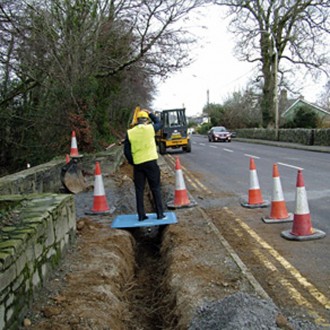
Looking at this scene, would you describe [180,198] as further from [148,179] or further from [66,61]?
[66,61]

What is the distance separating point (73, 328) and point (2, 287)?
69 cm

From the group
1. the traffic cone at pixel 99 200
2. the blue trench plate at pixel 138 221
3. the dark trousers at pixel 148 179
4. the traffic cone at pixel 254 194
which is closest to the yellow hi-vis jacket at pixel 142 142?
the dark trousers at pixel 148 179

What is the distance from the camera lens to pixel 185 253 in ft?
17.2

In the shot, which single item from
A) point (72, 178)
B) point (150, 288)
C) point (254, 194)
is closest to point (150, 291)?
point (150, 288)

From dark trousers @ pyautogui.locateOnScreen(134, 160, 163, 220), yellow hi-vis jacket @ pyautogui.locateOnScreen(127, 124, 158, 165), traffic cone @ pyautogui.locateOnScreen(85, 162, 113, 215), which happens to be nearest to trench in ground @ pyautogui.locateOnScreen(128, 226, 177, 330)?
dark trousers @ pyautogui.locateOnScreen(134, 160, 163, 220)

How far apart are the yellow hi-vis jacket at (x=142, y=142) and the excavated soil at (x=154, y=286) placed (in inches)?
46.9

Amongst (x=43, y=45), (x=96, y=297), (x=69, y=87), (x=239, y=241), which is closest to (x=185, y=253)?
(x=239, y=241)

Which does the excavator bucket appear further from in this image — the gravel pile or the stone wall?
the gravel pile

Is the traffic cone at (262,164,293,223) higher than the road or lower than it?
higher

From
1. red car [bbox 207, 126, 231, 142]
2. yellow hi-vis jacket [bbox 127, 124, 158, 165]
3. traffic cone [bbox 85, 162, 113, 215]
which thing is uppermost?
yellow hi-vis jacket [bbox 127, 124, 158, 165]

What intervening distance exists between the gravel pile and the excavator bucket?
6.29 meters

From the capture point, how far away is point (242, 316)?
10.1ft

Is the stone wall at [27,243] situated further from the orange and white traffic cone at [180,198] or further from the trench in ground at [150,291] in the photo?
the orange and white traffic cone at [180,198]

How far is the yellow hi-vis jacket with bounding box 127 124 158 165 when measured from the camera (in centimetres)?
639
